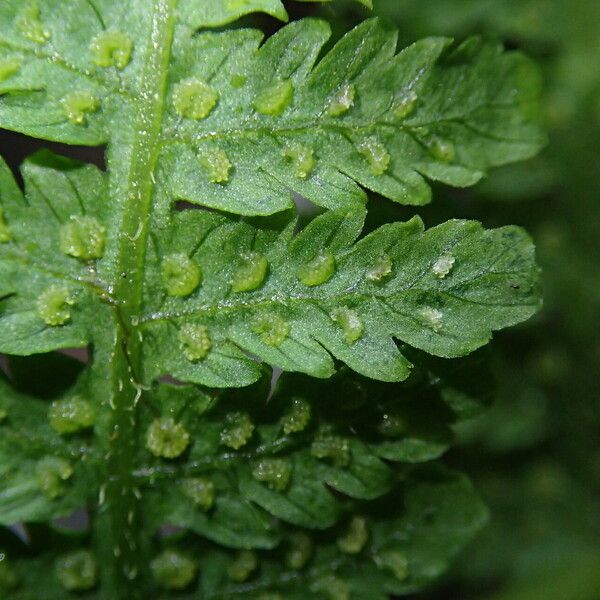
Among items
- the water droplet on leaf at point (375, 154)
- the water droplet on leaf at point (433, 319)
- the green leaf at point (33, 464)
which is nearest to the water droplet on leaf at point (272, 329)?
the water droplet on leaf at point (433, 319)

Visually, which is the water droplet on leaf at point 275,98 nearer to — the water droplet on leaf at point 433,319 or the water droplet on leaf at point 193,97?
the water droplet on leaf at point 193,97

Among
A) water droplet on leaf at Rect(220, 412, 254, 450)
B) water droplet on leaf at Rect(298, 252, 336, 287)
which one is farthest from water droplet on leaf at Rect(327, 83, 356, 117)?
water droplet on leaf at Rect(220, 412, 254, 450)

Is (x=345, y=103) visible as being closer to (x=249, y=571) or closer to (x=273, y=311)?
(x=273, y=311)

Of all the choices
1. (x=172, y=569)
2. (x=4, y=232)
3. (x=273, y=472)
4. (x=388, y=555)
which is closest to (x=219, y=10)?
(x=4, y=232)

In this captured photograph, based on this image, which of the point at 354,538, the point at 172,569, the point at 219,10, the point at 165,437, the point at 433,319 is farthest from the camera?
the point at 354,538

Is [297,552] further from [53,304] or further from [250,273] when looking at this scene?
[53,304]
